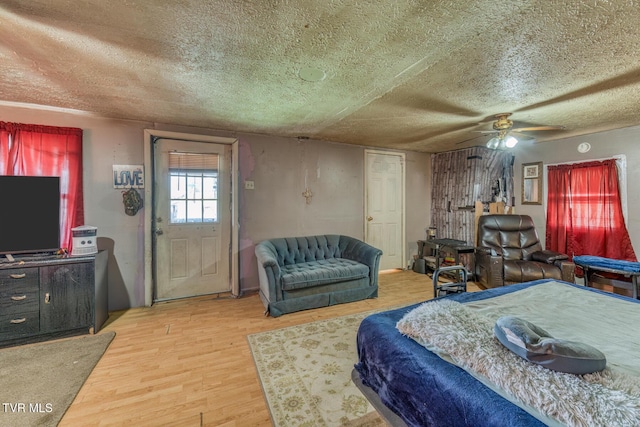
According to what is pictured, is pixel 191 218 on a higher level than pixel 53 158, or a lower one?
lower

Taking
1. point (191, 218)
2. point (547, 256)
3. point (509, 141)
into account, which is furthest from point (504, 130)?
point (191, 218)

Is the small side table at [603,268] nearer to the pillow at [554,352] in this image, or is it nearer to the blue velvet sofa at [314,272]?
the blue velvet sofa at [314,272]

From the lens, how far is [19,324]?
7.66ft

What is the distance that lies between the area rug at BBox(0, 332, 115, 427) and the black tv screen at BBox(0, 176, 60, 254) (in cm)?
93

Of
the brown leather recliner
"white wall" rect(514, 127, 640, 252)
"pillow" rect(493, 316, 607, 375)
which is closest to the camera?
"pillow" rect(493, 316, 607, 375)

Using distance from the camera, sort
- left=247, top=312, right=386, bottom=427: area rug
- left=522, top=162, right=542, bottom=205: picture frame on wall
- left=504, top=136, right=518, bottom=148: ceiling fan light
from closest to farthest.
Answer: left=247, top=312, right=386, bottom=427: area rug
left=504, top=136, right=518, bottom=148: ceiling fan light
left=522, top=162, right=542, bottom=205: picture frame on wall

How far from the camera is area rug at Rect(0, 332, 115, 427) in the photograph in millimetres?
1586

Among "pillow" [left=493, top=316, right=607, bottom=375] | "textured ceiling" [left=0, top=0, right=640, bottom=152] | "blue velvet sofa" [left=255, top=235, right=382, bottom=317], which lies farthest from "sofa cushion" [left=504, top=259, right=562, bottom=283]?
"pillow" [left=493, top=316, right=607, bottom=375]

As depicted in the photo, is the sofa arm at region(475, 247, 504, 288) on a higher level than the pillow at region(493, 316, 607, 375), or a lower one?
lower

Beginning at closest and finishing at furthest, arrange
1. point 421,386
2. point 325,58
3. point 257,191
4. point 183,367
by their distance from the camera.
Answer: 1. point 421,386
2. point 325,58
3. point 183,367
4. point 257,191

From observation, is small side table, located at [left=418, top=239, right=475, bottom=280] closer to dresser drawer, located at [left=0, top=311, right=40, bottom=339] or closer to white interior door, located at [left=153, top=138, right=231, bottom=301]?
white interior door, located at [left=153, top=138, right=231, bottom=301]

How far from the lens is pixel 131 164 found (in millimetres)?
3170

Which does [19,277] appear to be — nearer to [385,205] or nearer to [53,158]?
[53,158]

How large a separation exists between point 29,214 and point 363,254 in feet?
12.3
